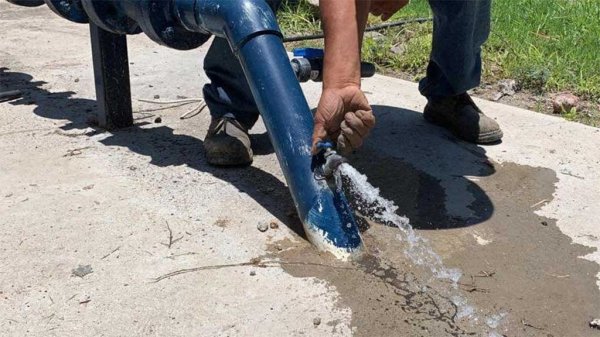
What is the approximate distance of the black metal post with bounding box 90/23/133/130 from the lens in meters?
3.09

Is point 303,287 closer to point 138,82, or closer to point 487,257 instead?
point 487,257

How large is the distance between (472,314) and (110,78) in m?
1.75

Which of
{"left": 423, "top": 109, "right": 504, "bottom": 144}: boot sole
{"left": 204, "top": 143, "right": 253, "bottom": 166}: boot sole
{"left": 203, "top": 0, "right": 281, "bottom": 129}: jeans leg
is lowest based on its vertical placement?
{"left": 423, "top": 109, "right": 504, "bottom": 144}: boot sole

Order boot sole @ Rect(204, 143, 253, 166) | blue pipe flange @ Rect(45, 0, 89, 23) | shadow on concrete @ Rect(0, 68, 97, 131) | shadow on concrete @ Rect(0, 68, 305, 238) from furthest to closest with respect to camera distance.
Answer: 1. shadow on concrete @ Rect(0, 68, 97, 131)
2. blue pipe flange @ Rect(45, 0, 89, 23)
3. boot sole @ Rect(204, 143, 253, 166)
4. shadow on concrete @ Rect(0, 68, 305, 238)

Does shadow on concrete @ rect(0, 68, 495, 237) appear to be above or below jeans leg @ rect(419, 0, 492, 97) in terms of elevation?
below

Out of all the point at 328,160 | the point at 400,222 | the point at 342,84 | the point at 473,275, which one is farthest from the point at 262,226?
the point at 473,275

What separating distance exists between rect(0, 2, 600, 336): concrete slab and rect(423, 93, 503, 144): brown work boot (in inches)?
3.4

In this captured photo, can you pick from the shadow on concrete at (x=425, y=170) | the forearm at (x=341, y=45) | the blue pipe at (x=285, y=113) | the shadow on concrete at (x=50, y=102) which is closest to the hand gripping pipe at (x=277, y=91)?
the blue pipe at (x=285, y=113)

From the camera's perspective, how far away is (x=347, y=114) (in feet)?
7.09

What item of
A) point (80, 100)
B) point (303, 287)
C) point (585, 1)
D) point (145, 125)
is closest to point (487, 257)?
point (303, 287)

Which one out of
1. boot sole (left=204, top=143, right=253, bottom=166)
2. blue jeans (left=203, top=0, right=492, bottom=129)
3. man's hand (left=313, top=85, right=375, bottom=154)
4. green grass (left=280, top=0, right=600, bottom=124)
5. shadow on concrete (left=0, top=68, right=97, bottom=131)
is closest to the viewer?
man's hand (left=313, top=85, right=375, bottom=154)

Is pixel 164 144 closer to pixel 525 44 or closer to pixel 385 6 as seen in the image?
pixel 385 6

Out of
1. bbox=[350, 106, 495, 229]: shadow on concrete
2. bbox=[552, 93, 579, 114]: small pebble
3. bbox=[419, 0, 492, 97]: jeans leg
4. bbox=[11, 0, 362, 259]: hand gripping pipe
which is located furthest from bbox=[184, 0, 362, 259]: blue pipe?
bbox=[552, 93, 579, 114]: small pebble

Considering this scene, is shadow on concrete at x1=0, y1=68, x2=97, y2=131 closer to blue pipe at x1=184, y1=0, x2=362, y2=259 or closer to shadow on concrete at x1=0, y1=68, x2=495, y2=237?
shadow on concrete at x1=0, y1=68, x2=495, y2=237
